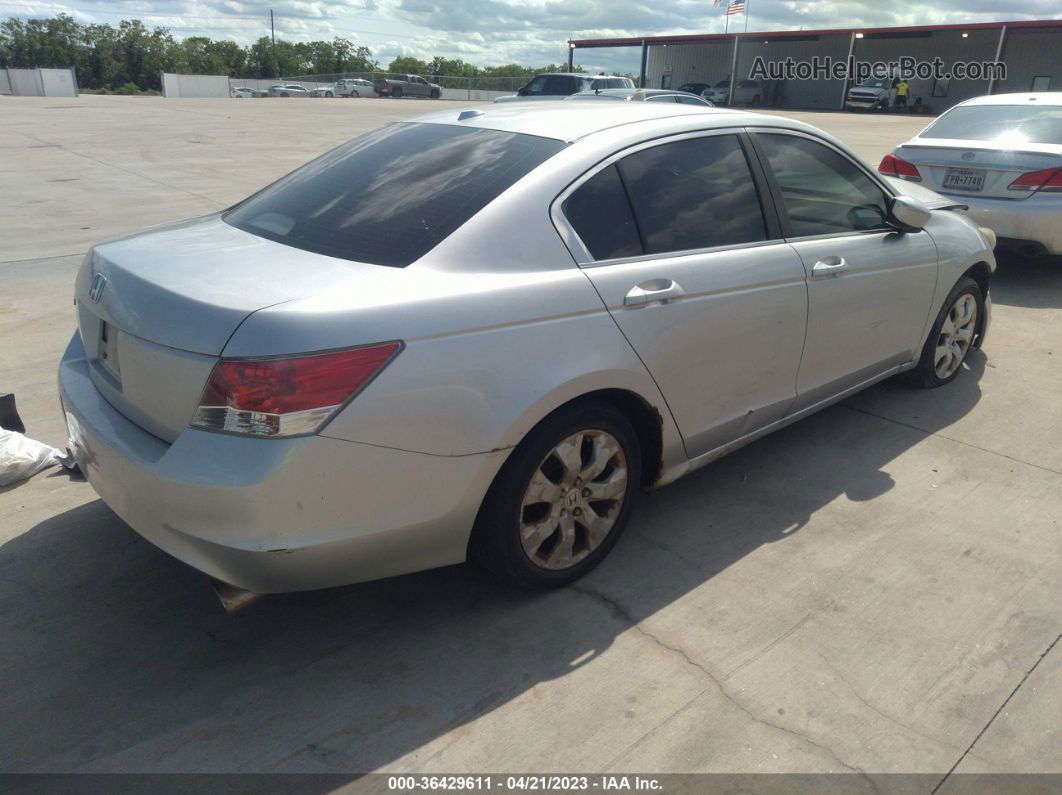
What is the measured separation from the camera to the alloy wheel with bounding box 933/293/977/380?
15.8 feet

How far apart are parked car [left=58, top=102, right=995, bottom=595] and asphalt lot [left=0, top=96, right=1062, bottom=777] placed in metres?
0.33

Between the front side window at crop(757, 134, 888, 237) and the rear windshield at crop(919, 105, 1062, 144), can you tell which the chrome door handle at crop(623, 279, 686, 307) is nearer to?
the front side window at crop(757, 134, 888, 237)

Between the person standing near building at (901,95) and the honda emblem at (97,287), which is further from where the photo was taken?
the person standing near building at (901,95)

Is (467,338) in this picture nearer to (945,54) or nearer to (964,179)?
(964,179)

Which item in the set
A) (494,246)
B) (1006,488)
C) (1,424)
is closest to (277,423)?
(494,246)

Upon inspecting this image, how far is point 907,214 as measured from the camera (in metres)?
4.04

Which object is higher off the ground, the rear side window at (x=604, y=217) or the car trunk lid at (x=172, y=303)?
the rear side window at (x=604, y=217)

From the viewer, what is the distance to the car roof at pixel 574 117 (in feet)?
10.5

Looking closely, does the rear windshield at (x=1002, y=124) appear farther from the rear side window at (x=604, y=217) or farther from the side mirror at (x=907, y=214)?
the rear side window at (x=604, y=217)

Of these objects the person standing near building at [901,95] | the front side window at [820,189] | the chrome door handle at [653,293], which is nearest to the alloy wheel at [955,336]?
the front side window at [820,189]

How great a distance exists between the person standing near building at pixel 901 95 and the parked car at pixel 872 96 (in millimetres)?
367

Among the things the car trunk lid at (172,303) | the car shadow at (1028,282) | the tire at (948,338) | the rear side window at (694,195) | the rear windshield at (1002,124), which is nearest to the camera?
the car trunk lid at (172,303)

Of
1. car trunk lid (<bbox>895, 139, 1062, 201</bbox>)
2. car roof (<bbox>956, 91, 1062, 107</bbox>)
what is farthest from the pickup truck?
car trunk lid (<bbox>895, 139, 1062, 201</bbox>)

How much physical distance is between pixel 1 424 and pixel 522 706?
9.66ft
